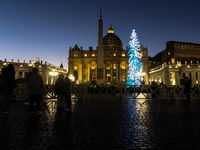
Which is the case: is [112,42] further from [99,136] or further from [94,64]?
[99,136]

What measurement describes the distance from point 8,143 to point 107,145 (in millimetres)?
2087

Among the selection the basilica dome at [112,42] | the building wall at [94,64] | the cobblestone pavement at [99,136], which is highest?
the basilica dome at [112,42]

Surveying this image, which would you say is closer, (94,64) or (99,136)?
(99,136)

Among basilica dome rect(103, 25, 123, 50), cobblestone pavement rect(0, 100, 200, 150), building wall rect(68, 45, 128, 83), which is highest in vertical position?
basilica dome rect(103, 25, 123, 50)

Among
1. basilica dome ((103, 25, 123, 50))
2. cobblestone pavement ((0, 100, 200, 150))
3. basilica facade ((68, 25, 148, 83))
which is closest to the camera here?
cobblestone pavement ((0, 100, 200, 150))

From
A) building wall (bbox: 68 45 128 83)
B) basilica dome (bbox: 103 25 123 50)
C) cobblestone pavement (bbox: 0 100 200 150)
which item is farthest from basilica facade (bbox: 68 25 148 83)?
cobblestone pavement (bbox: 0 100 200 150)

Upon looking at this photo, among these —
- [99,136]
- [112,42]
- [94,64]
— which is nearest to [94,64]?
[94,64]

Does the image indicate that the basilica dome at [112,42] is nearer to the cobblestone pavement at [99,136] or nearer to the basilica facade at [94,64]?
the basilica facade at [94,64]

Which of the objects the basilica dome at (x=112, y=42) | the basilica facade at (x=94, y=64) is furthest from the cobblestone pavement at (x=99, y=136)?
the basilica dome at (x=112, y=42)

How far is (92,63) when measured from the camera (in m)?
84.4

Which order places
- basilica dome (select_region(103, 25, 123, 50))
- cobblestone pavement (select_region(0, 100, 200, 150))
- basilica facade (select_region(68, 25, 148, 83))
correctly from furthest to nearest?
basilica dome (select_region(103, 25, 123, 50)), basilica facade (select_region(68, 25, 148, 83)), cobblestone pavement (select_region(0, 100, 200, 150))

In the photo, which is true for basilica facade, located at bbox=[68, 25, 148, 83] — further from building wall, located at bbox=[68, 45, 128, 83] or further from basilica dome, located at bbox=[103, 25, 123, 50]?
basilica dome, located at bbox=[103, 25, 123, 50]

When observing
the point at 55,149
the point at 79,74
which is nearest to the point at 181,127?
the point at 55,149

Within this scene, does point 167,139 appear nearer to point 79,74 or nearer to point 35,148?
point 35,148
